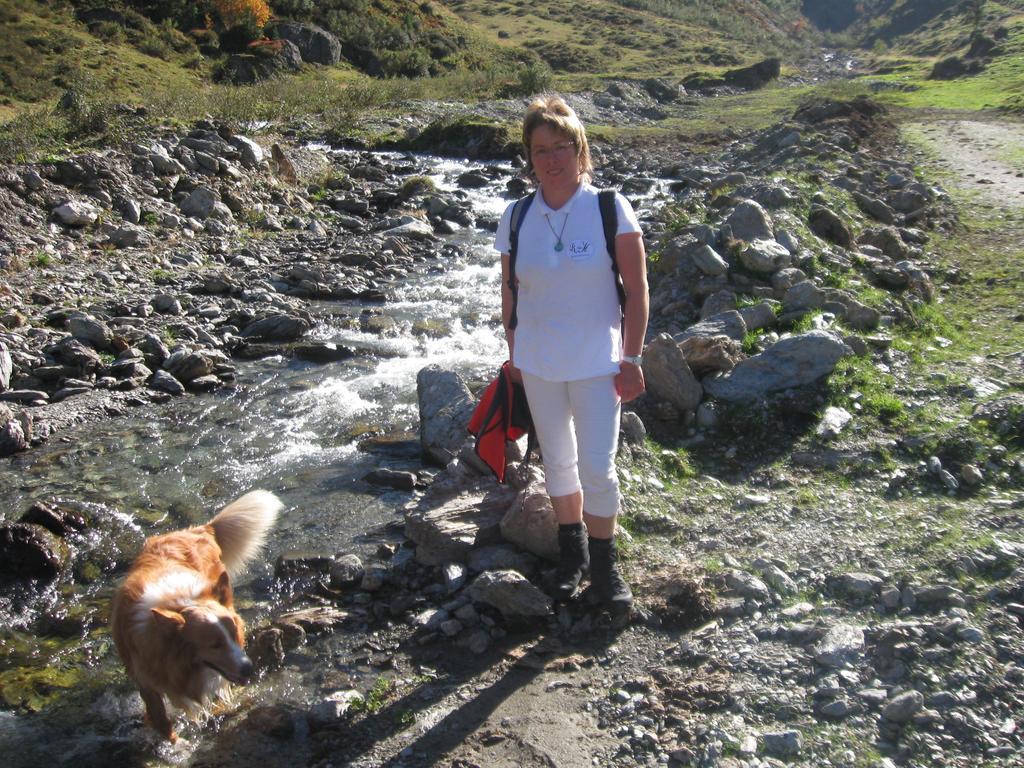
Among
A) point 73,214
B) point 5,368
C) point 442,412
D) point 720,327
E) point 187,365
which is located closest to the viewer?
point 442,412

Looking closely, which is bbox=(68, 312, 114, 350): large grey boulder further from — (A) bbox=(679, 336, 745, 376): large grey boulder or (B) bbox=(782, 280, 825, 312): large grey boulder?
(B) bbox=(782, 280, 825, 312): large grey boulder

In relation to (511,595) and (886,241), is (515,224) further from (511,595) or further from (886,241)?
(886,241)

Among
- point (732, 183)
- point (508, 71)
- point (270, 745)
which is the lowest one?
point (270, 745)

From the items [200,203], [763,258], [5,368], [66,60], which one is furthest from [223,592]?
[66,60]

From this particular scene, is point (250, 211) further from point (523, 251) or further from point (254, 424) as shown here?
point (523, 251)

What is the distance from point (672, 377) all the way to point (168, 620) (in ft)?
14.3

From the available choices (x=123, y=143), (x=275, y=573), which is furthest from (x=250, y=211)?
(x=275, y=573)

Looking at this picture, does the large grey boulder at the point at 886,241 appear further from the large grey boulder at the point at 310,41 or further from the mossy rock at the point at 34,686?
the large grey boulder at the point at 310,41

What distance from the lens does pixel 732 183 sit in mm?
15367

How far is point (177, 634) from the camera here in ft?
11.8

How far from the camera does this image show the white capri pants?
13.1 feet

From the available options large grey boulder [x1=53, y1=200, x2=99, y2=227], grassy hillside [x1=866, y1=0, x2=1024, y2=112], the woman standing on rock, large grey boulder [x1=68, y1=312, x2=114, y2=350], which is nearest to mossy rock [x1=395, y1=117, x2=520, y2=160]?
grassy hillside [x1=866, y1=0, x2=1024, y2=112]

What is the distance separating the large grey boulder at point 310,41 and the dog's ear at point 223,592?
5178cm

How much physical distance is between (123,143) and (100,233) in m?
3.63
